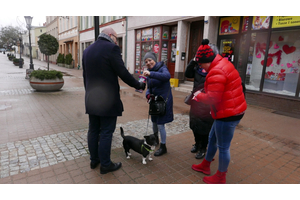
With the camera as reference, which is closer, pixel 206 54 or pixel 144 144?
pixel 206 54

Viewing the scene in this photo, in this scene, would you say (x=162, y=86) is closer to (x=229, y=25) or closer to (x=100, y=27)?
(x=229, y=25)

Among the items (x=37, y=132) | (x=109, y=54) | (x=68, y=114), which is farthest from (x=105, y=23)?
(x=109, y=54)

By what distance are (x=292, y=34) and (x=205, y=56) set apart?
6.79 meters

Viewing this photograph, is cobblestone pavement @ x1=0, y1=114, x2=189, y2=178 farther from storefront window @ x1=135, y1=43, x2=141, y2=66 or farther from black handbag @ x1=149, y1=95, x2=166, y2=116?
storefront window @ x1=135, y1=43, x2=141, y2=66

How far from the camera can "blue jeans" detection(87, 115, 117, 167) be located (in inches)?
112

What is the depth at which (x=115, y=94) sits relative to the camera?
2.79 metres

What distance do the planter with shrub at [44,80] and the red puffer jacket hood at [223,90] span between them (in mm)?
8256

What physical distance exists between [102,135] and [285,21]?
7.75 meters

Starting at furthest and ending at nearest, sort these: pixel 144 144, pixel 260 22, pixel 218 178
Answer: pixel 260 22 → pixel 144 144 → pixel 218 178

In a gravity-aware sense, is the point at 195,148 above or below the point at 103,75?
below

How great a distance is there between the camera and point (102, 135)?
287 centimetres

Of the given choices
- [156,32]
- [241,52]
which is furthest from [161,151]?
[156,32]

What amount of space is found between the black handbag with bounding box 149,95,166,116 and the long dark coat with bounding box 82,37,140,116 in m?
0.74

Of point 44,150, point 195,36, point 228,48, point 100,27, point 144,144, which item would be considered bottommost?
point 44,150
